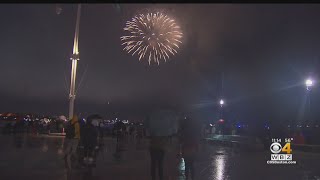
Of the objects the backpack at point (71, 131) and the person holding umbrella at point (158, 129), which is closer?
the person holding umbrella at point (158, 129)

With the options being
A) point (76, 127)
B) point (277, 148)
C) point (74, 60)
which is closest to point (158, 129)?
point (76, 127)

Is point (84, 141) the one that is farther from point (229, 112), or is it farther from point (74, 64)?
point (229, 112)

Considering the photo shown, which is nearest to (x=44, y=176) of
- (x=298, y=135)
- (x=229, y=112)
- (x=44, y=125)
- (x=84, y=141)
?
(x=84, y=141)

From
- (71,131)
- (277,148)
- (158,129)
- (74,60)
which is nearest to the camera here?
(158,129)

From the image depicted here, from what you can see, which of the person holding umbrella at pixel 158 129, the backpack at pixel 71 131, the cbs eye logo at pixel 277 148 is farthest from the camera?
the cbs eye logo at pixel 277 148

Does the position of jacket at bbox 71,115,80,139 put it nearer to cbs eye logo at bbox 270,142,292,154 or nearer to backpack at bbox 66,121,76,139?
backpack at bbox 66,121,76,139

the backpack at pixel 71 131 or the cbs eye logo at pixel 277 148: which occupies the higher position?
the backpack at pixel 71 131

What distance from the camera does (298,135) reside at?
84.1ft

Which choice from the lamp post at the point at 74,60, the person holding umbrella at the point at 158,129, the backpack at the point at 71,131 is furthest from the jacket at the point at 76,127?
the lamp post at the point at 74,60

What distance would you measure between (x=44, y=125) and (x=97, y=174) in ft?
Result: 140

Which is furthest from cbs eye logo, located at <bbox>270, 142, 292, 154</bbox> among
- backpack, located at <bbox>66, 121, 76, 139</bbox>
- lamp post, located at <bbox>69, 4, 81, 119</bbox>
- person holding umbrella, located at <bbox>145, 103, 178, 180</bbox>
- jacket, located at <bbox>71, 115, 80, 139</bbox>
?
lamp post, located at <bbox>69, 4, 81, 119</bbox>

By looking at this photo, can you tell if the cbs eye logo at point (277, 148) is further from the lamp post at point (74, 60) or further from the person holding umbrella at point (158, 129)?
the lamp post at point (74, 60)

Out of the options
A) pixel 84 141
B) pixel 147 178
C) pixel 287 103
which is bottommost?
pixel 147 178

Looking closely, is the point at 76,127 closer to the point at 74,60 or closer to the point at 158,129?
the point at 158,129
